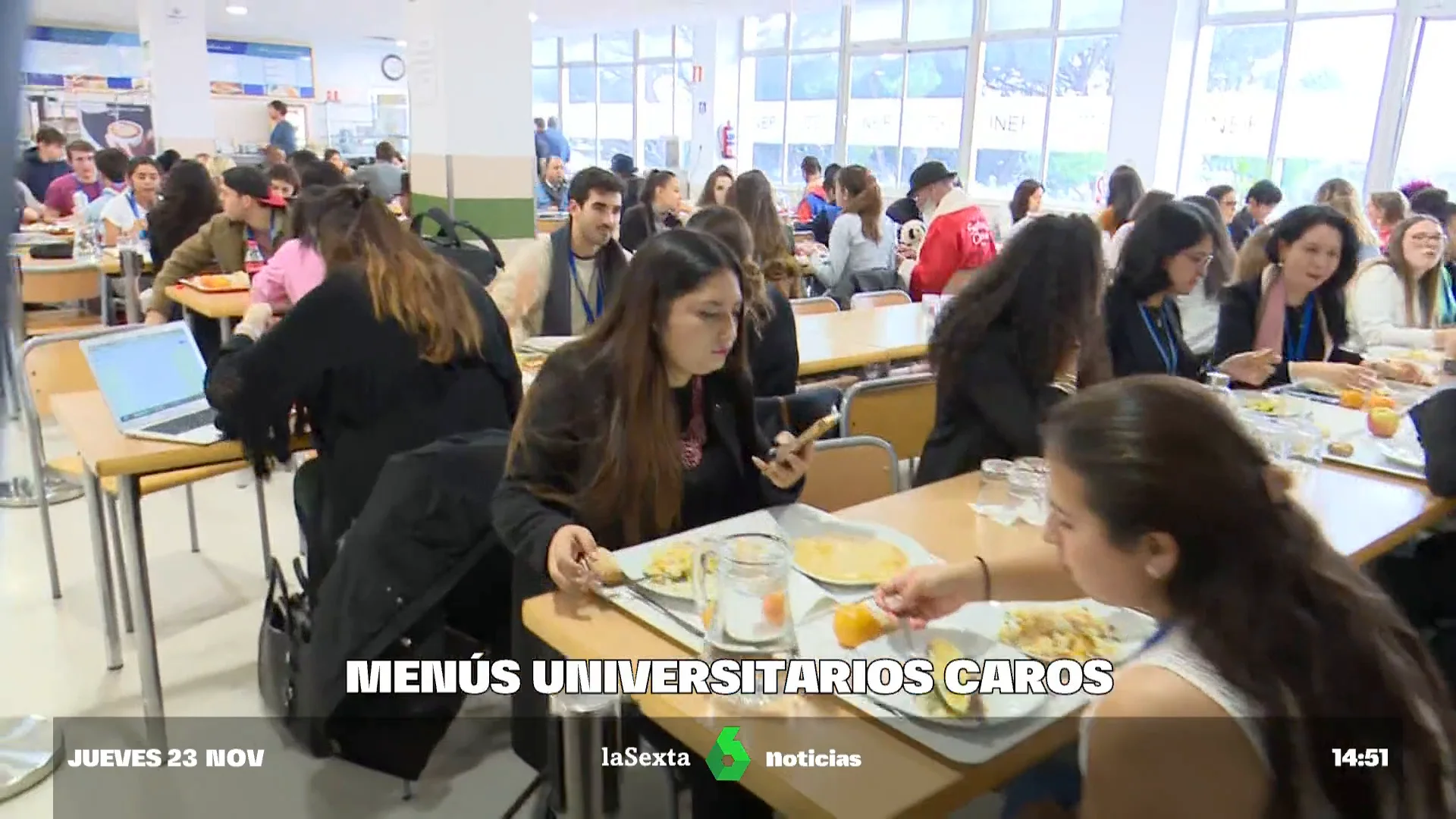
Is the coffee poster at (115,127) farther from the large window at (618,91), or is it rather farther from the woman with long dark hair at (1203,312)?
the woman with long dark hair at (1203,312)

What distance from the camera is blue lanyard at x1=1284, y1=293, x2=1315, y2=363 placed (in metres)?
3.34

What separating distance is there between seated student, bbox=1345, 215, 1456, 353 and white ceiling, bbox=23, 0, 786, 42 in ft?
23.3

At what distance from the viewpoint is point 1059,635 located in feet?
4.35

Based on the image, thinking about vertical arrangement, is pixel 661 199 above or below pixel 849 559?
above

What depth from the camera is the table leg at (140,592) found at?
2.17 m

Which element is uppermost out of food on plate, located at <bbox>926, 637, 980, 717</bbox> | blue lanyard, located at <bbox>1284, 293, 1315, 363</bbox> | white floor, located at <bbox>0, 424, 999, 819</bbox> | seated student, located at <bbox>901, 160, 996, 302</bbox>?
seated student, located at <bbox>901, 160, 996, 302</bbox>

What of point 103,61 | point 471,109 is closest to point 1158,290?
point 471,109

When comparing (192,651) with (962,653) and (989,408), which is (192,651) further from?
(962,653)

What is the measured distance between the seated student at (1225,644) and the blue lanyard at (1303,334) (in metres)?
2.63

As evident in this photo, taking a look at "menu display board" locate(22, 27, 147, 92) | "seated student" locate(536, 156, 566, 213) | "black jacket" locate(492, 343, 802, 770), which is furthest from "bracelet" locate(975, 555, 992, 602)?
"menu display board" locate(22, 27, 147, 92)

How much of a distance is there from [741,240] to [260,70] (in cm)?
1457

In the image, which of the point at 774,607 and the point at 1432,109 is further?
the point at 1432,109

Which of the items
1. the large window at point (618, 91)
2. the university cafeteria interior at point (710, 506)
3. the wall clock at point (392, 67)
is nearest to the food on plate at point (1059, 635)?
the university cafeteria interior at point (710, 506)

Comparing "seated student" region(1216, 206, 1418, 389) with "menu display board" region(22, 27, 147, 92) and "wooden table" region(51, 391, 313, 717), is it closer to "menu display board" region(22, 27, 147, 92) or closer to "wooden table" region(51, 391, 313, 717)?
"wooden table" region(51, 391, 313, 717)
